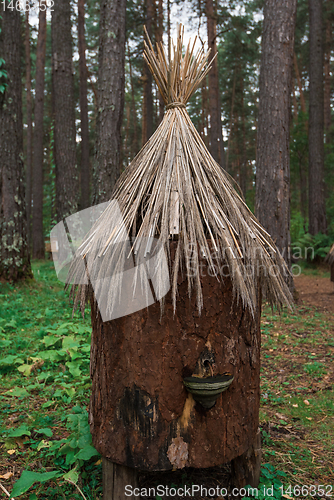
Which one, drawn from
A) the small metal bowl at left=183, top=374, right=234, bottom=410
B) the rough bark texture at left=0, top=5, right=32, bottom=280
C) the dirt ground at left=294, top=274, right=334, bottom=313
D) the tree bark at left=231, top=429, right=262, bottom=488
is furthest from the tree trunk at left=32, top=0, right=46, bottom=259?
the small metal bowl at left=183, top=374, right=234, bottom=410

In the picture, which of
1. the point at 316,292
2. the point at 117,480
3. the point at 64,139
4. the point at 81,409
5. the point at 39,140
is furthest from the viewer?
the point at 39,140

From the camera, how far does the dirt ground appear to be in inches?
265

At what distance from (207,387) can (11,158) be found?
19.0 ft

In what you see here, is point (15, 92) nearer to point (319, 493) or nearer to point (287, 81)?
point (287, 81)

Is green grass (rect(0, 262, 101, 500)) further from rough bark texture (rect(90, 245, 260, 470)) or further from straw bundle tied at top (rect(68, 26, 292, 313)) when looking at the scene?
straw bundle tied at top (rect(68, 26, 292, 313))

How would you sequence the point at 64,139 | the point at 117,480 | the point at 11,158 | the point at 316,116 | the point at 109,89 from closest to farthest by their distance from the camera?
the point at 117,480
the point at 109,89
the point at 11,158
the point at 64,139
the point at 316,116

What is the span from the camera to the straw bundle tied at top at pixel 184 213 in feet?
6.21

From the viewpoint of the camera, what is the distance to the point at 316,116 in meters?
11.2

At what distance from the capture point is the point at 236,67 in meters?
18.9

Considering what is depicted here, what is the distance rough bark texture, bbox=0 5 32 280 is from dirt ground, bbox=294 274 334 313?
5.45m

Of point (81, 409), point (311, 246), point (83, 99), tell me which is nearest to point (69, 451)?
point (81, 409)

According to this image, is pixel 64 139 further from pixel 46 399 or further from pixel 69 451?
pixel 69 451

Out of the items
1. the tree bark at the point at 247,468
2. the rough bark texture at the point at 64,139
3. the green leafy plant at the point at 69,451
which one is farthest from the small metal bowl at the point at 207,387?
the rough bark texture at the point at 64,139

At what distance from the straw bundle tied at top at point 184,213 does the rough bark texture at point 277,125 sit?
361 centimetres
